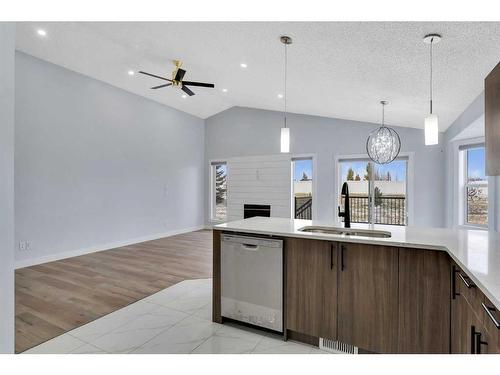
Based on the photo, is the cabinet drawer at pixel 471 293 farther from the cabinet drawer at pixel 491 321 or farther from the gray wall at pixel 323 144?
the gray wall at pixel 323 144

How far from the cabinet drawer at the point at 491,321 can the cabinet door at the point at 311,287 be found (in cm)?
97

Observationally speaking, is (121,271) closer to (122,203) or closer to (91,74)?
(122,203)

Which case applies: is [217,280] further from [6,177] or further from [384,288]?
[6,177]

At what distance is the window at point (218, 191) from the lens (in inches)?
311

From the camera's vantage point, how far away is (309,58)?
121 inches

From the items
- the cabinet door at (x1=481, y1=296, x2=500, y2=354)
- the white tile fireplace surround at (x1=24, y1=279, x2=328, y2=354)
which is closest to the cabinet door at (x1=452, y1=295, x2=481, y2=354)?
the cabinet door at (x1=481, y1=296, x2=500, y2=354)

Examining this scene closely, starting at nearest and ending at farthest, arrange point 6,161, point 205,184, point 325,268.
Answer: point 6,161, point 325,268, point 205,184

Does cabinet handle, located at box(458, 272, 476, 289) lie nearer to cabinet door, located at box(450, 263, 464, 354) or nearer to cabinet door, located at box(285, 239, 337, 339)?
cabinet door, located at box(450, 263, 464, 354)

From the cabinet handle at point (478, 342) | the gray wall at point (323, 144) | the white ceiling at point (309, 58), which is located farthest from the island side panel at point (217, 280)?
the gray wall at point (323, 144)

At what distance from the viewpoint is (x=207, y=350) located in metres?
2.18

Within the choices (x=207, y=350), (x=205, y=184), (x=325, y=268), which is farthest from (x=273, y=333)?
(x=205, y=184)

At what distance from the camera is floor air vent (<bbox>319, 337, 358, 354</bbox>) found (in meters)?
2.11

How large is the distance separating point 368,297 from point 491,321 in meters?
0.91
